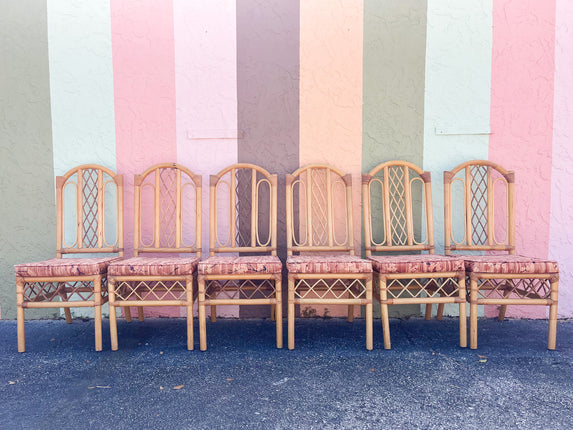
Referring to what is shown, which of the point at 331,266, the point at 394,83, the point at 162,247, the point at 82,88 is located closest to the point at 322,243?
the point at 331,266

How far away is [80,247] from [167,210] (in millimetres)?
628

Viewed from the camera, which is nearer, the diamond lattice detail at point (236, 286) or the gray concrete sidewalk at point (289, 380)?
the gray concrete sidewalk at point (289, 380)

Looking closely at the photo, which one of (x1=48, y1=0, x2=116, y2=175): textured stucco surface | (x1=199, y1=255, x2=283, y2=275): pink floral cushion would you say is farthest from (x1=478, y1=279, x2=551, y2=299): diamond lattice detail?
(x1=48, y1=0, x2=116, y2=175): textured stucco surface

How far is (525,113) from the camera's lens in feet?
8.18

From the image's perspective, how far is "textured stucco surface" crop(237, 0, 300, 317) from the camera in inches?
98.4

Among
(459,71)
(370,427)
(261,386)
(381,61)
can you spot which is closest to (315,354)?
(261,386)

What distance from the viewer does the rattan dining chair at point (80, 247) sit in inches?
77.3

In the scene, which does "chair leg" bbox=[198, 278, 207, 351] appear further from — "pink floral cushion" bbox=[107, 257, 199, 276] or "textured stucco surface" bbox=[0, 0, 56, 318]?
"textured stucco surface" bbox=[0, 0, 56, 318]

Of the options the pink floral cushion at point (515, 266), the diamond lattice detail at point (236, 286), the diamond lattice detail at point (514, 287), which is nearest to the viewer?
the pink floral cushion at point (515, 266)

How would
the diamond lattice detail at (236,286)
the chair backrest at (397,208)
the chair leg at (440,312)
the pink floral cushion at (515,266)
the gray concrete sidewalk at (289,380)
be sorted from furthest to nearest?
the chair leg at (440,312), the chair backrest at (397,208), the diamond lattice detail at (236,286), the pink floral cushion at (515,266), the gray concrete sidewalk at (289,380)

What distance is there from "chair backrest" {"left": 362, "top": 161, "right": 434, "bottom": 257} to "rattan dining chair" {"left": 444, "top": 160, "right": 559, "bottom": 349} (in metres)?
0.16

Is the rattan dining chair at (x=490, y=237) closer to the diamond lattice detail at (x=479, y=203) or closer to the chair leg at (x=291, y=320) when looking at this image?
the diamond lattice detail at (x=479, y=203)

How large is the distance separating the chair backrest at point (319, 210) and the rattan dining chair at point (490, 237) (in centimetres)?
69

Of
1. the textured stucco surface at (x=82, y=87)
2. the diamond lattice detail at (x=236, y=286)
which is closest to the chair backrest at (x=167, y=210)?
the diamond lattice detail at (x=236, y=286)
